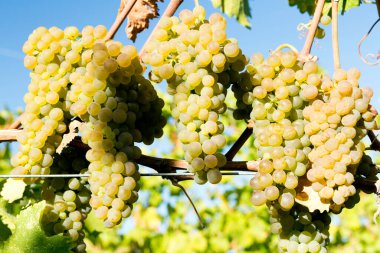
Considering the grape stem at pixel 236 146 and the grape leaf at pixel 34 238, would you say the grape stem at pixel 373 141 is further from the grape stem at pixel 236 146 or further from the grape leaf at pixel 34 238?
the grape leaf at pixel 34 238

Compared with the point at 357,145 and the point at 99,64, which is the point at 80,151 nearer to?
the point at 99,64

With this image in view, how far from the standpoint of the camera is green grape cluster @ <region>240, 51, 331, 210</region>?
0.82 metres

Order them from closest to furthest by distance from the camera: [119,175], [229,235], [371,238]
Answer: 1. [119,175]
2. [229,235]
3. [371,238]

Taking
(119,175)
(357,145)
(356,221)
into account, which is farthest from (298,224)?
(356,221)

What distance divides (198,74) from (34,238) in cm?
39

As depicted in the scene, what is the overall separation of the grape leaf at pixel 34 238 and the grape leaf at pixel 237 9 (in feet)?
2.74

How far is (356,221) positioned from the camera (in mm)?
3574

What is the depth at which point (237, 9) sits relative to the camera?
155cm

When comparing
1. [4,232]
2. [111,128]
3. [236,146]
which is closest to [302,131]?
[236,146]

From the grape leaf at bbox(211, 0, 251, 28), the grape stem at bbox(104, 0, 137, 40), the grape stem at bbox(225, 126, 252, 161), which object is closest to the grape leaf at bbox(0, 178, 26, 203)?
the grape stem at bbox(104, 0, 137, 40)

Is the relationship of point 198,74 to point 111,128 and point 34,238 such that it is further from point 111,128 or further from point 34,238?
point 34,238

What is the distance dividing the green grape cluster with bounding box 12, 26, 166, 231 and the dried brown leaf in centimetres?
17

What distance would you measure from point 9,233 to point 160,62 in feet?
1.48

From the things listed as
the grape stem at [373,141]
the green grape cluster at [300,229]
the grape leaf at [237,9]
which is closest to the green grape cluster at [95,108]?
the green grape cluster at [300,229]
